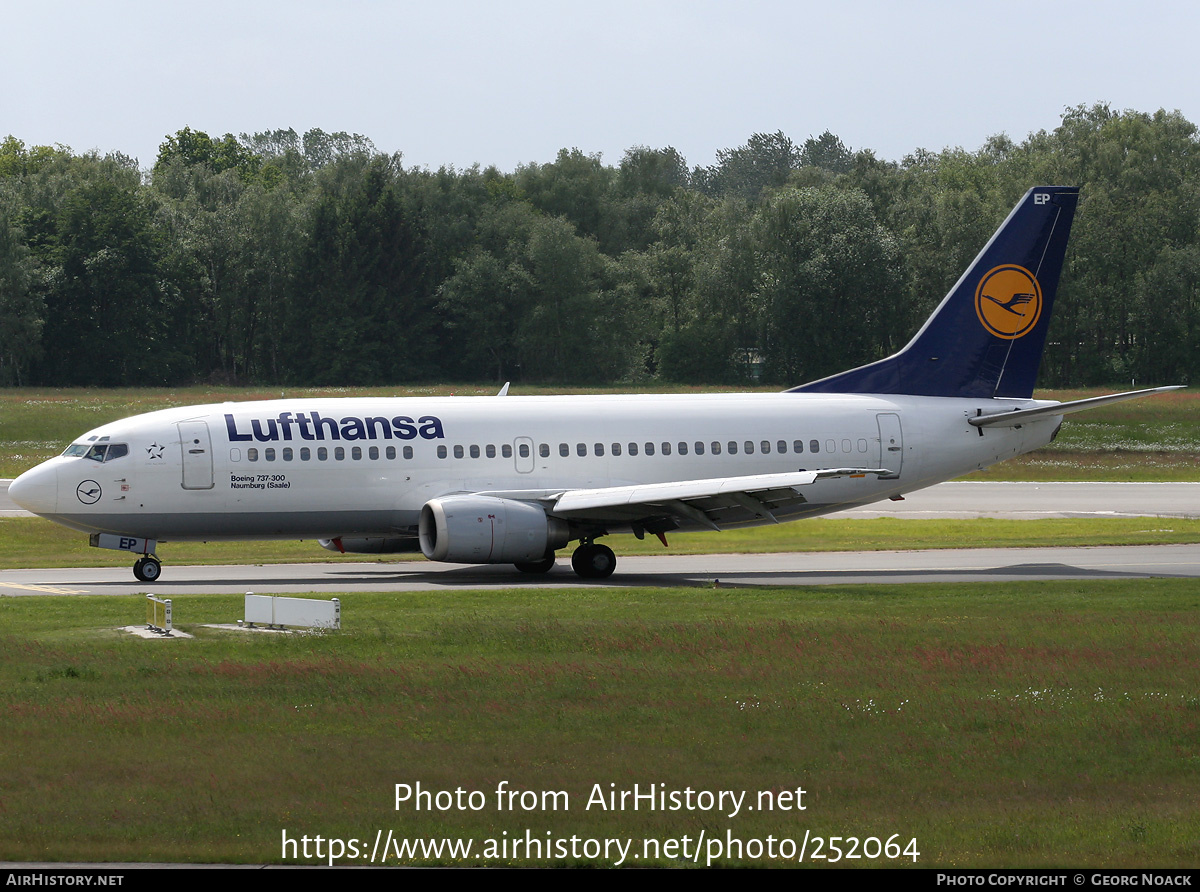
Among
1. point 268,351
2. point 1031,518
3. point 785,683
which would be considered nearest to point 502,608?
point 785,683

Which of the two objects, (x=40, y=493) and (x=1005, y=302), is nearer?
(x=40, y=493)

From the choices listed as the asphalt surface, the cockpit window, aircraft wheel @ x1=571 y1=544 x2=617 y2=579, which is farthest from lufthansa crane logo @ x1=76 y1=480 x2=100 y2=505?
aircraft wheel @ x1=571 y1=544 x2=617 y2=579

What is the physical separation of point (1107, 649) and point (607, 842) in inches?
452

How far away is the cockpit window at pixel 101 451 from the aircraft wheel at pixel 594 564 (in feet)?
34.8

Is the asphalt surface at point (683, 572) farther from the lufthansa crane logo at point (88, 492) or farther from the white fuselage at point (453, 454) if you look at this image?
the lufthansa crane logo at point (88, 492)

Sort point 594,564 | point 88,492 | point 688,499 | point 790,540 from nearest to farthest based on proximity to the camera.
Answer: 1. point 88,492
2. point 688,499
3. point 594,564
4. point 790,540

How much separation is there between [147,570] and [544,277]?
8991cm

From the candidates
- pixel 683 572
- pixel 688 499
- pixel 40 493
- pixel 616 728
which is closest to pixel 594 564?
pixel 683 572

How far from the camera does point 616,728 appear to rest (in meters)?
16.0

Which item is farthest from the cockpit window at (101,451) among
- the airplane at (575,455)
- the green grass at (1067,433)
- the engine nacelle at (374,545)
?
the green grass at (1067,433)

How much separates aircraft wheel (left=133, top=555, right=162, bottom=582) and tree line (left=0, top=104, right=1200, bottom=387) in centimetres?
8074

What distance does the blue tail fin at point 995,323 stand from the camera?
37125 mm

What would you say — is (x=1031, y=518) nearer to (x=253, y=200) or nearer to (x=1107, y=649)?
(x=1107, y=649)

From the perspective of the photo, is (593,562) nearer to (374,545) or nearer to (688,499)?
(688,499)
